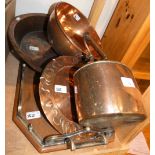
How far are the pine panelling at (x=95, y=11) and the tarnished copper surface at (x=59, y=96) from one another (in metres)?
0.33

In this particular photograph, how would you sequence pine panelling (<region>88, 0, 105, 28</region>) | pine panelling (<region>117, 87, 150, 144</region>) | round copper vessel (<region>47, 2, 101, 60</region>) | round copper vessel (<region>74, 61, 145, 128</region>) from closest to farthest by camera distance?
round copper vessel (<region>74, 61, 145, 128</region>) < pine panelling (<region>117, 87, 150, 144</region>) < round copper vessel (<region>47, 2, 101, 60</region>) < pine panelling (<region>88, 0, 105, 28</region>)

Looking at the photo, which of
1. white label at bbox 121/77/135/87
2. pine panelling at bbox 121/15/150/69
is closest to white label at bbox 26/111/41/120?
white label at bbox 121/77/135/87

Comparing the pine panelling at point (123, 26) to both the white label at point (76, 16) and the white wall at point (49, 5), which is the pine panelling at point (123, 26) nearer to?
the white wall at point (49, 5)

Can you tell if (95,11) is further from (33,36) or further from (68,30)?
(33,36)

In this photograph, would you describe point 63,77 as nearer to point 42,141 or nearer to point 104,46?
point 42,141

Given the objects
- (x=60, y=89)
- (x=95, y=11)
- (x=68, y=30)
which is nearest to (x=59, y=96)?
(x=60, y=89)

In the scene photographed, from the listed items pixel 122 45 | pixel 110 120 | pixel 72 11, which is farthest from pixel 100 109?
pixel 72 11

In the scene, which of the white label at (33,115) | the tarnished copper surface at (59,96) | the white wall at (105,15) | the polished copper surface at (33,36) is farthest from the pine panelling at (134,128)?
the white wall at (105,15)

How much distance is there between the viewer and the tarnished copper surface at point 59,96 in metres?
0.66

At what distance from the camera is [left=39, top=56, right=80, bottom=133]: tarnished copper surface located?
26.0 inches

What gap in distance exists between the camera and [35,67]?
2.45ft

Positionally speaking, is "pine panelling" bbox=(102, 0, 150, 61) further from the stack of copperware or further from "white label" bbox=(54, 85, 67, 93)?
"white label" bbox=(54, 85, 67, 93)

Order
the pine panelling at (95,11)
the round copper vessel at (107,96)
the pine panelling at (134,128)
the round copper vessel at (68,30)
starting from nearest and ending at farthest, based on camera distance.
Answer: the round copper vessel at (107,96) → the pine panelling at (134,128) → the round copper vessel at (68,30) → the pine panelling at (95,11)

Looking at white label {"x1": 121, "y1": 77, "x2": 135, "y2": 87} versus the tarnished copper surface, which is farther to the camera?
the tarnished copper surface
